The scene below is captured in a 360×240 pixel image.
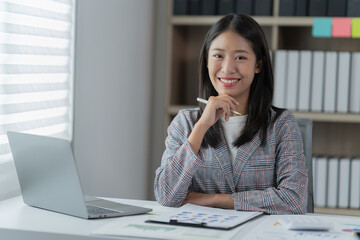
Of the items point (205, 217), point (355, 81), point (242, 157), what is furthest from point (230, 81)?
point (355, 81)

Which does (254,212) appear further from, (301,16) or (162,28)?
(162,28)

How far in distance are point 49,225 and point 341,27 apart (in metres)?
1.83

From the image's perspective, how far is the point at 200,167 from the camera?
1847mm

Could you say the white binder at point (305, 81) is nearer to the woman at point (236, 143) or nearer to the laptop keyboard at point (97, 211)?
the woman at point (236, 143)

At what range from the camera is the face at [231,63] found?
1860 millimetres

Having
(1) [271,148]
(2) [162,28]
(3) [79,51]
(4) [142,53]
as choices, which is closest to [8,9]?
(3) [79,51]

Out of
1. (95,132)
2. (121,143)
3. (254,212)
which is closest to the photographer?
(254,212)

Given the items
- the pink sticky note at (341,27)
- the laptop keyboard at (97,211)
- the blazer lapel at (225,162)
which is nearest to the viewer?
the laptop keyboard at (97,211)

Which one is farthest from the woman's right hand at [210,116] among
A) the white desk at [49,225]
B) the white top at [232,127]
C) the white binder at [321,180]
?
the white binder at [321,180]

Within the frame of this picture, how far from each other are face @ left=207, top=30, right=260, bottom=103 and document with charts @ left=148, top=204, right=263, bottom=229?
479mm

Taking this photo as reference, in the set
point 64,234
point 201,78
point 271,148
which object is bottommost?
point 64,234

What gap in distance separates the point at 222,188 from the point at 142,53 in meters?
1.24

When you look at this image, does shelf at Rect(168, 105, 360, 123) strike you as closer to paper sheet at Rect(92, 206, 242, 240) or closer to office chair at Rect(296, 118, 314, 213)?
office chair at Rect(296, 118, 314, 213)

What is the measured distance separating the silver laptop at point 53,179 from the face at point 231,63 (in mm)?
554
